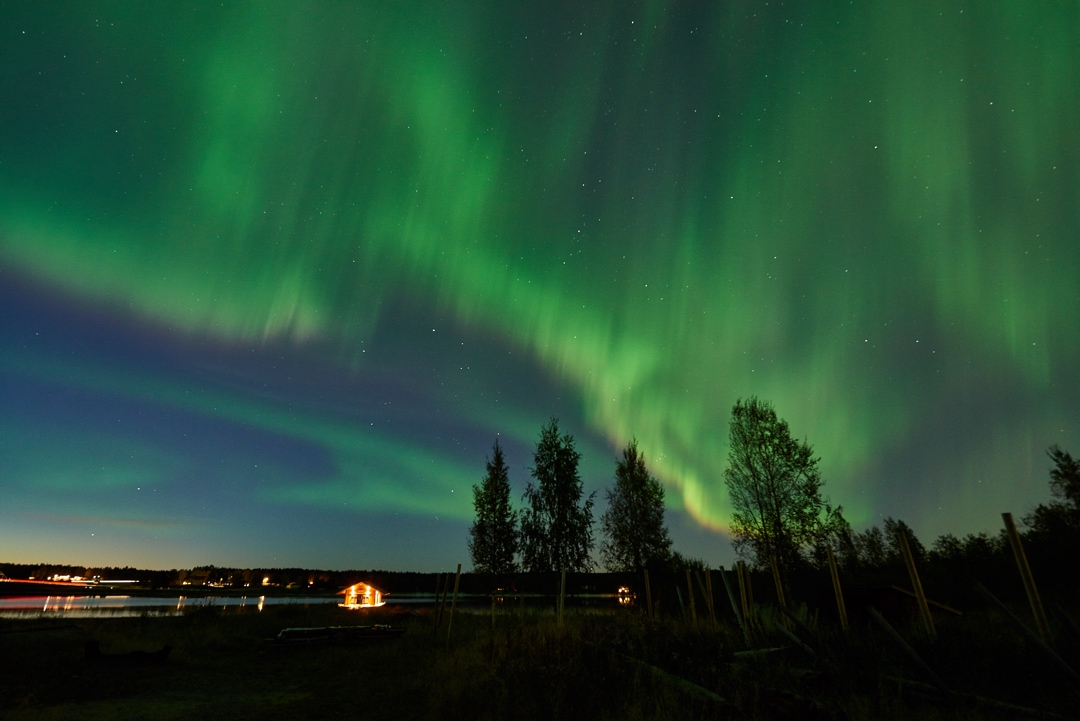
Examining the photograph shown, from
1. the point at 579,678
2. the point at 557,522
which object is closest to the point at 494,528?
the point at 557,522

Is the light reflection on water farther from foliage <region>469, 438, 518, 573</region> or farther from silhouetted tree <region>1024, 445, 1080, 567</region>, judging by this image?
silhouetted tree <region>1024, 445, 1080, 567</region>

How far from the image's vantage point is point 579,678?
984 cm

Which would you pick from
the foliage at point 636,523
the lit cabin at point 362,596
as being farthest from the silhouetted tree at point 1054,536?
the lit cabin at point 362,596

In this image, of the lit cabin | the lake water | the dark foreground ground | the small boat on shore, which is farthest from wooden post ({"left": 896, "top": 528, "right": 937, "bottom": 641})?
the lit cabin

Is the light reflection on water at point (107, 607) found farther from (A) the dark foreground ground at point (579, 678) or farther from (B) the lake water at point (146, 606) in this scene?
(A) the dark foreground ground at point (579, 678)

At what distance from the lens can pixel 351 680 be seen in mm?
14406

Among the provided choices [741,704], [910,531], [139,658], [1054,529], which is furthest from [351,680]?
[910,531]

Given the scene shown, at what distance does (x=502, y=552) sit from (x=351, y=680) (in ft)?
88.2

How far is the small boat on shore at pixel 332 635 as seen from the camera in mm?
20016

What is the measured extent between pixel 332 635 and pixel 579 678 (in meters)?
16.1

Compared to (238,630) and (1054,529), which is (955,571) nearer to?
(1054,529)

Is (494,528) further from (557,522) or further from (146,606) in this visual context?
(146,606)

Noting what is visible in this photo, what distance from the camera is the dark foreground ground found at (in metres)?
6.65

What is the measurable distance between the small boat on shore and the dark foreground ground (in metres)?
0.93
